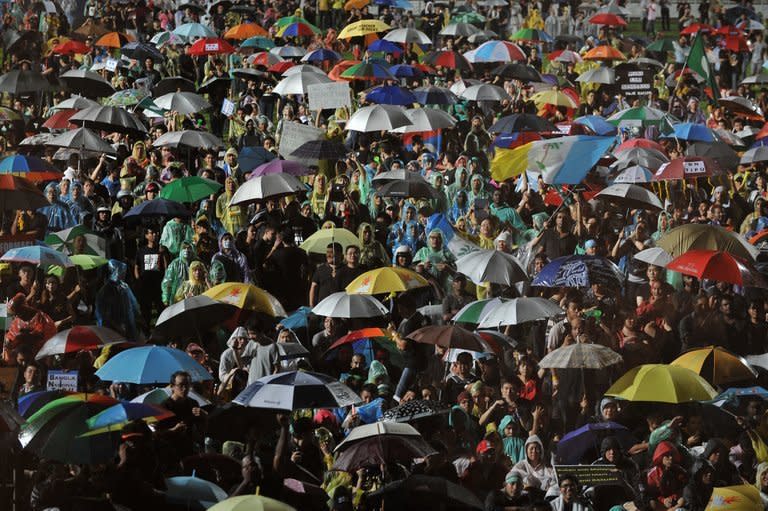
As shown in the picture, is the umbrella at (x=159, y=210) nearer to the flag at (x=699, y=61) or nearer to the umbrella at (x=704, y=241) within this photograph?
the umbrella at (x=704, y=241)

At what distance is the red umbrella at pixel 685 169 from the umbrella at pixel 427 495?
9187mm

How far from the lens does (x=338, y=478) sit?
13.7 m

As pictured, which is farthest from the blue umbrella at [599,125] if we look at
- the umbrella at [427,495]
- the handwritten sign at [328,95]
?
the umbrella at [427,495]

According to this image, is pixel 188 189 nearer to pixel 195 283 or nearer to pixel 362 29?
pixel 195 283

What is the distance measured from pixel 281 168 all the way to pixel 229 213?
110 centimetres

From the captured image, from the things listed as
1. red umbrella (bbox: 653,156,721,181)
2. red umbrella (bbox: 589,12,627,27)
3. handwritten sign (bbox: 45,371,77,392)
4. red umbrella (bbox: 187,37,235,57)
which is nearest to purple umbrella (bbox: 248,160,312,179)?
red umbrella (bbox: 653,156,721,181)

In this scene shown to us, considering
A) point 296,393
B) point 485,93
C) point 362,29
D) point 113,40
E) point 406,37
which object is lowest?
point 406,37

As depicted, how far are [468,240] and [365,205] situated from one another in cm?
211

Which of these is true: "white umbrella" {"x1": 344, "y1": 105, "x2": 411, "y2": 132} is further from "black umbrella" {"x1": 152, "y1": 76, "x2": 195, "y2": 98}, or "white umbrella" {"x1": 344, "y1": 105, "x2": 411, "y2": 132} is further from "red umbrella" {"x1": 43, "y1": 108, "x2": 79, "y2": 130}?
"red umbrella" {"x1": 43, "y1": 108, "x2": 79, "y2": 130}

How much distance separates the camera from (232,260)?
18.5m

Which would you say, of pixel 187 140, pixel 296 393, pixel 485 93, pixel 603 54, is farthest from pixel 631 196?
pixel 603 54

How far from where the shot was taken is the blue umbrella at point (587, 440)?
46.9 feet

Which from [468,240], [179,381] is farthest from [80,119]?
[179,381]

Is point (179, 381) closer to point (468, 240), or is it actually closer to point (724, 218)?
point (468, 240)
